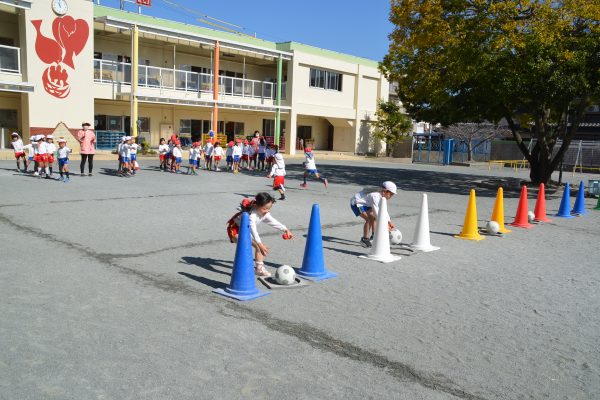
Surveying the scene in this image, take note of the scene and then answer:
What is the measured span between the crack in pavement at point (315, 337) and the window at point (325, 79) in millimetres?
31633

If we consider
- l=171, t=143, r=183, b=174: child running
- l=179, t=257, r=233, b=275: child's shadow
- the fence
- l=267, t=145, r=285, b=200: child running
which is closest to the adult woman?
l=171, t=143, r=183, b=174: child running

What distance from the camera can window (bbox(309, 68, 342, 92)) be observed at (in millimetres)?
36719

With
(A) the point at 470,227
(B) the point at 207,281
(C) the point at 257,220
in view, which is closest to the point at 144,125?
(A) the point at 470,227

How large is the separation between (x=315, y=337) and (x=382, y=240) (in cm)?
316

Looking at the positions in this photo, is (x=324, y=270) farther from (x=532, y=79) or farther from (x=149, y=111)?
(x=149, y=111)

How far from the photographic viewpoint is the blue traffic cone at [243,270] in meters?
5.48

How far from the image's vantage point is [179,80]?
30156 mm

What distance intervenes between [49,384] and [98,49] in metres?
27.7

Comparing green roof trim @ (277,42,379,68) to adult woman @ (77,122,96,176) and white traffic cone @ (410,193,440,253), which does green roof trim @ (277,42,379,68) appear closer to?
adult woman @ (77,122,96,176)

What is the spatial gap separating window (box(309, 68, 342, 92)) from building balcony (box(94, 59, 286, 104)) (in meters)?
2.30

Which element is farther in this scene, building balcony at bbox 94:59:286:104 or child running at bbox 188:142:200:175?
building balcony at bbox 94:59:286:104

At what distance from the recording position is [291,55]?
1352 inches

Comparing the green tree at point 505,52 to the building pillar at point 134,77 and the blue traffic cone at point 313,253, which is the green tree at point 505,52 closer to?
the blue traffic cone at point 313,253

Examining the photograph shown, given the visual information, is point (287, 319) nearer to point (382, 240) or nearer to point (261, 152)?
point (382, 240)
